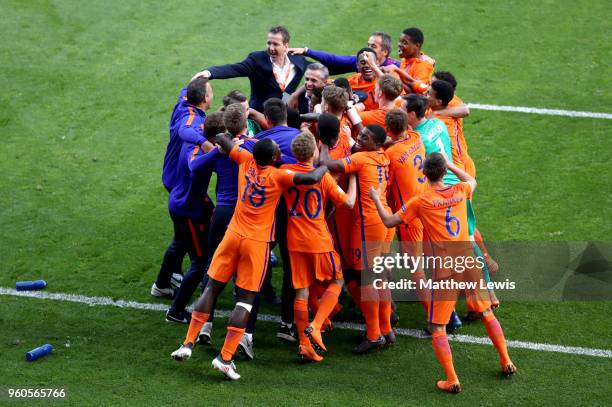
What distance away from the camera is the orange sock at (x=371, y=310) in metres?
8.76

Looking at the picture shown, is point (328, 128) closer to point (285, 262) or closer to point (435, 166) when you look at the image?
point (435, 166)

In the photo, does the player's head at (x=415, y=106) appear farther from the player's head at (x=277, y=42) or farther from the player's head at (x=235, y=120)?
the player's head at (x=277, y=42)

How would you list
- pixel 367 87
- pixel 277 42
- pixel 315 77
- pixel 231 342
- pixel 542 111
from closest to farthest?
pixel 231 342, pixel 315 77, pixel 367 87, pixel 277 42, pixel 542 111

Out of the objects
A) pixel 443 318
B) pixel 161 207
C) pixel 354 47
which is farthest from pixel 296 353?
pixel 354 47

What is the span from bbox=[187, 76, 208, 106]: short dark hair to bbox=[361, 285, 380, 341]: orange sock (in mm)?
2523

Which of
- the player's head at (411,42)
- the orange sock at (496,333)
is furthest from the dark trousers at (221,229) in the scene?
the player's head at (411,42)

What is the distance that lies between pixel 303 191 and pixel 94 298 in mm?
2809

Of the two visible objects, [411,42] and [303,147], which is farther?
[411,42]

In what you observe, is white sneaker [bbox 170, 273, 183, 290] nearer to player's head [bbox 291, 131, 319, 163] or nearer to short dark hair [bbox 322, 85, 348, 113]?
player's head [bbox 291, 131, 319, 163]

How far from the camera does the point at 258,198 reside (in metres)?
8.27

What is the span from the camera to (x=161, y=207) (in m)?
11.6

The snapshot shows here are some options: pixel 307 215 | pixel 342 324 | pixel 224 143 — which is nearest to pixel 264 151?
pixel 224 143

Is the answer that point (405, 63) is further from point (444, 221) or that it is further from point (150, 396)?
point (150, 396)

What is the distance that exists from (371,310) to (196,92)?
110 inches
